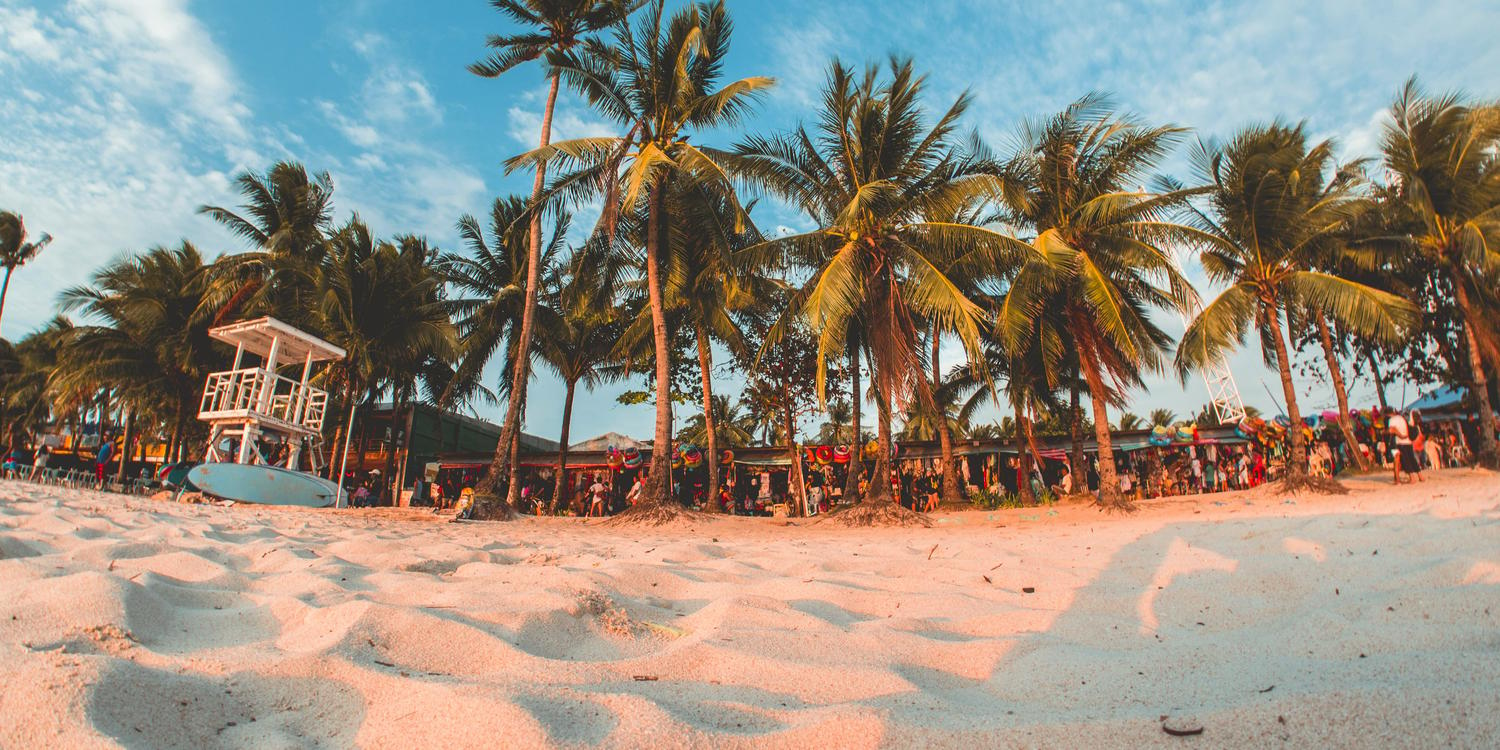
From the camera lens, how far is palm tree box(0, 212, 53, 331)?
25.8 meters

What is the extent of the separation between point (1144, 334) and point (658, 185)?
32.0 feet

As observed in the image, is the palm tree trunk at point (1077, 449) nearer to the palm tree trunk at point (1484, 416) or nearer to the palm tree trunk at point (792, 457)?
the palm tree trunk at point (792, 457)

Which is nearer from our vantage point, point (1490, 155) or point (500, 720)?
point (500, 720)

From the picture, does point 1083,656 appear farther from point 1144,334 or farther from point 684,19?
point 1144,334

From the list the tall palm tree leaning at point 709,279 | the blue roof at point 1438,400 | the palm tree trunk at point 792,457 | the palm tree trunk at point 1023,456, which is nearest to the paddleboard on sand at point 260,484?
the tall palm tree leaning at point 709,279

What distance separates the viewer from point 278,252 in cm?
1941

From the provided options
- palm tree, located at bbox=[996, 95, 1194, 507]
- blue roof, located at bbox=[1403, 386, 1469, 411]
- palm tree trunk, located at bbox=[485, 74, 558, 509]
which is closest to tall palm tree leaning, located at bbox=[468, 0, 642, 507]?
palm tree trunk, located at bbox=[485, 74, 558, 509]

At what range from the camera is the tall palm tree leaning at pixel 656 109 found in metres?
11.4

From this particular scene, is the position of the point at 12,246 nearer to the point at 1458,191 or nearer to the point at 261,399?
the point at 261,399

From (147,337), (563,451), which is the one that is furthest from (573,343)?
(147,337)

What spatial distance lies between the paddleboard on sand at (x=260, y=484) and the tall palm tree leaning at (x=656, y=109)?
20.8ft

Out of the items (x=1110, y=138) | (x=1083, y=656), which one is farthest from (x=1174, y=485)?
(x=1083, y=656)

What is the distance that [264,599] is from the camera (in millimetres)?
2613

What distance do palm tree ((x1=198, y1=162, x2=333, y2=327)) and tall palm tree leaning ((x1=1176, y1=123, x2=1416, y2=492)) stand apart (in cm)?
1938
